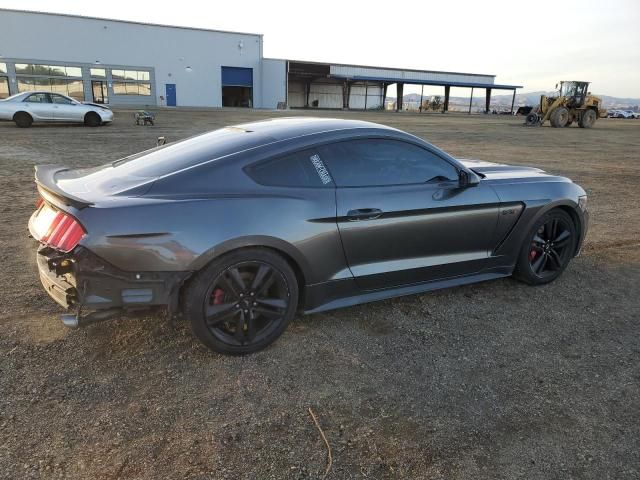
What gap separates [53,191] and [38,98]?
60.8ft

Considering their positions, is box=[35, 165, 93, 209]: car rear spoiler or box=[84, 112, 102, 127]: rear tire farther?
box=[84, 112, 102, 127]: rear tire

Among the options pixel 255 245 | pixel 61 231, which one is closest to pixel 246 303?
pixel 255 245

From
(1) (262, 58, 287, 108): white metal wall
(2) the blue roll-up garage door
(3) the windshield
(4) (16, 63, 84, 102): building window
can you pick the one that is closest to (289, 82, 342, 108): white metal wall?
(1) (262, 58, 287, 108): white metal wall

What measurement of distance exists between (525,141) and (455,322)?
18781mm

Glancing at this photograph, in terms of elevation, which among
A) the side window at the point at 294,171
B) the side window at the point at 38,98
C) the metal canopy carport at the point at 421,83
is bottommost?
the side window at the point at 294,171

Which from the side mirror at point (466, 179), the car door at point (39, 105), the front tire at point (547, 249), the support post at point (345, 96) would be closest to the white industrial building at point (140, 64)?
the support post at point (345, 96)

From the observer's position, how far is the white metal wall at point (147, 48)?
3944 cm

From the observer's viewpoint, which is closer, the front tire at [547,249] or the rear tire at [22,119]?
the front tire at [547,249]

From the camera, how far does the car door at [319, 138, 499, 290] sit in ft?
11.3

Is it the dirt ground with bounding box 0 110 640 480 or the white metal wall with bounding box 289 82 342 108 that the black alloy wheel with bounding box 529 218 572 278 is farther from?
the white metal wall with bounding box 289 82 342 108

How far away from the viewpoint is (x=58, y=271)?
2.81 m

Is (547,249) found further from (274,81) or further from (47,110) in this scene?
(274,81)

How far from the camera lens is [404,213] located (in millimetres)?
3584

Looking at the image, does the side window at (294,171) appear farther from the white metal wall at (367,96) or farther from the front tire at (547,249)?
the white metal wall at (367,96)
